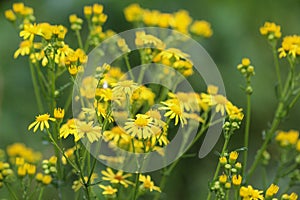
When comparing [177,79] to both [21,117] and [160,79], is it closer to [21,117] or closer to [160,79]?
[160,79]

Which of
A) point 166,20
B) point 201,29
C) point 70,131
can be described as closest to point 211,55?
point 201,29

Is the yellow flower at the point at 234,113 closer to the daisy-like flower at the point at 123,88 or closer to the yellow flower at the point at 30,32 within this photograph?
the daisy-like flower at the point at 123,88

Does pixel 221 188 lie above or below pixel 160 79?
below

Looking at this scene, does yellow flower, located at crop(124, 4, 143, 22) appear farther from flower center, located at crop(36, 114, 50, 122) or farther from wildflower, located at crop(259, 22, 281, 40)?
flower center, located at crop(36, 114, 50, 122)

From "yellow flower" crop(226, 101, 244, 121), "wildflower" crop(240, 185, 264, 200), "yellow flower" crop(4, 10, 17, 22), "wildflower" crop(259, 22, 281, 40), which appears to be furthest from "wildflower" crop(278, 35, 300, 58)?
"yellow flower" crop(4, 10, 17, 22)

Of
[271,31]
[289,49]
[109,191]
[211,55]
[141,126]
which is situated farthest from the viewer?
[211,55]

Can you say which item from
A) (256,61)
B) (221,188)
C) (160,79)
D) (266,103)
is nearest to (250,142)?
(266,103)

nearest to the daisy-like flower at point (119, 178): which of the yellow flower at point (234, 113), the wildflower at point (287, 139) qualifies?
the yellow flower at point (234, 113)

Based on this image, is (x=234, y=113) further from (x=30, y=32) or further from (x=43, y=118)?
(x=30, y=32)
